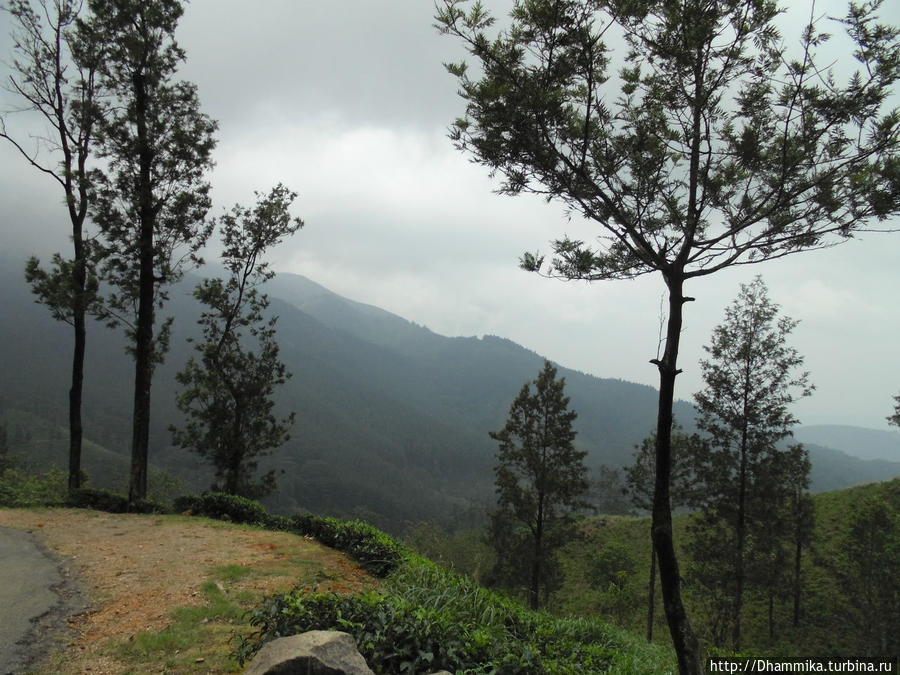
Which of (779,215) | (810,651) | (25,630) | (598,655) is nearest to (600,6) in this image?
(779,215)

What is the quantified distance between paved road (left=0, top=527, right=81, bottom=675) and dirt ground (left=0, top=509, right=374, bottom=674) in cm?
19

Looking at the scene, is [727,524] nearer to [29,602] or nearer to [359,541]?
[359,541]

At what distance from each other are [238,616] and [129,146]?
12.6 metres

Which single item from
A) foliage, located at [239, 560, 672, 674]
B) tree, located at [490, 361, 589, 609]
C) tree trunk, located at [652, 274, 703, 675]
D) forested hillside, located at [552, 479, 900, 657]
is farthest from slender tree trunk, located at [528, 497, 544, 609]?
tree trunk, located at [652, 274, 703, 675]

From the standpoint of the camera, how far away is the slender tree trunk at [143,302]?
42.1 feet

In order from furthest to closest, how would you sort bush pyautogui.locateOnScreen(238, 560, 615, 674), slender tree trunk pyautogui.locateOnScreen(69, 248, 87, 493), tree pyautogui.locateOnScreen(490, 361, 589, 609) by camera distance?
1. tree pyautogui.locateOnScreen(490, 361, 589, 609)
2. slender tree trunk pyautogui.locateOnScreen(69, 248, 87, 493)
3. bush pyautogui.locateOnScreen(238, 560, 615, 674)

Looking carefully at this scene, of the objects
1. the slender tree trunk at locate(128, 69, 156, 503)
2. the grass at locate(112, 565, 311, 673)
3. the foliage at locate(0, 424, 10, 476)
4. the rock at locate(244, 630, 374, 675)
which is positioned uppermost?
the slender tree trunk at locate(128, 69, 156, 503)

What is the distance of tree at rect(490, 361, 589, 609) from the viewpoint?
20.4 m

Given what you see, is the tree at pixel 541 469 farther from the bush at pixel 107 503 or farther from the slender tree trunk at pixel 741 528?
the bush at pixel 107 503

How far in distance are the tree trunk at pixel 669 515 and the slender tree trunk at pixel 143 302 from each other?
12651 millimetres

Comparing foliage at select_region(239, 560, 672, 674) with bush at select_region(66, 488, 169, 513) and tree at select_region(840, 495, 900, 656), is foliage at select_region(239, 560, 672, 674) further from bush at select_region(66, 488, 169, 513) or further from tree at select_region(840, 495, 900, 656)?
tree at select_region(840, 495, 900, 656)

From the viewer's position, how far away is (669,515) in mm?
4770

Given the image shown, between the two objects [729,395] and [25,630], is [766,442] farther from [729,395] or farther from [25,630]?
[25,630]

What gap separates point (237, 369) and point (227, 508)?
19.8 ft
